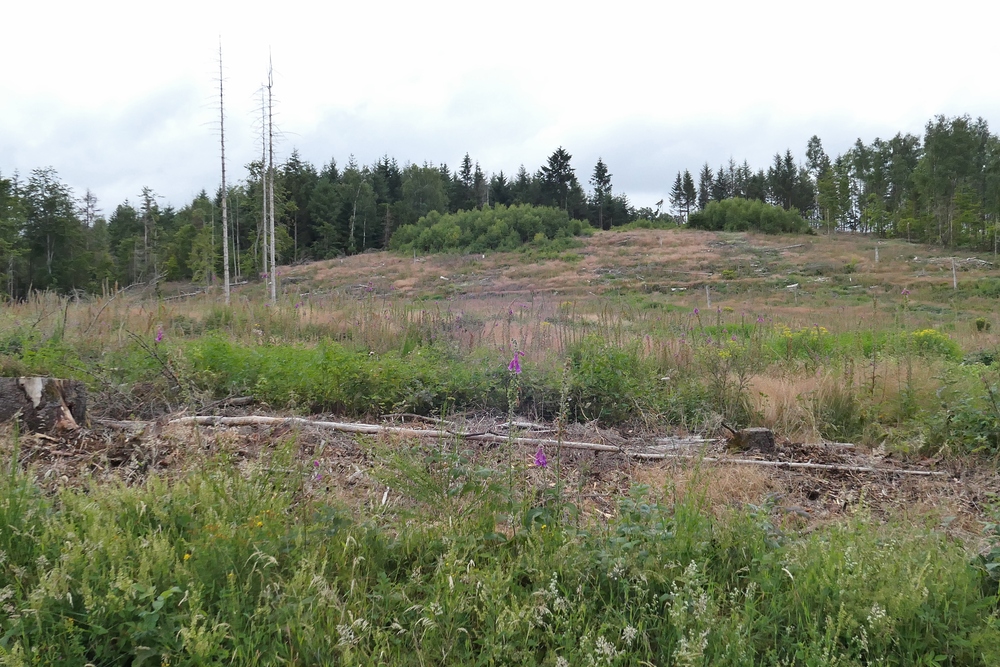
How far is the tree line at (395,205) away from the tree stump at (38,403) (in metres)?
28.0

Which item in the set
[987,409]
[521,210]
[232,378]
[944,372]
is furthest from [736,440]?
[521,210]

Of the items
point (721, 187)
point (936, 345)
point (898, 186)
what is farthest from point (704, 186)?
point (936, 345)

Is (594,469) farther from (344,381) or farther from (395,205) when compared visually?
(395,205)

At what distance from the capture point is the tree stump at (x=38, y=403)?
10.9 ft

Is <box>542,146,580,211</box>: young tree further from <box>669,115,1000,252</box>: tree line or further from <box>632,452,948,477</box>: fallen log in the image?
<box>632,452,948,477</box>: fallen log

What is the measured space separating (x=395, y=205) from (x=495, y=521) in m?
62.6

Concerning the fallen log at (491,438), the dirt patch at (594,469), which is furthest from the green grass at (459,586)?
the fallen log at (491,438)

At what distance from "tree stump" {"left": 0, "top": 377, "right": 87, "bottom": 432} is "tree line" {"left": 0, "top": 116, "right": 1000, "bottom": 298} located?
91.9 ft

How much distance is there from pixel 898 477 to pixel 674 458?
136cm

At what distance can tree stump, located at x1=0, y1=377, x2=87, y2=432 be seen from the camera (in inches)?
130

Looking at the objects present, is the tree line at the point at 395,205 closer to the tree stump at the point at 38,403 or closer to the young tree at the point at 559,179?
the young tree at the point at 559,179

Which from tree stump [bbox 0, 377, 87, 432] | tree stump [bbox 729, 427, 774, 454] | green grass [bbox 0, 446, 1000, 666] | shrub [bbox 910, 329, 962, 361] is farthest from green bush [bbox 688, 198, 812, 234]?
tree stump [bbox 0, 377, 87, 432]

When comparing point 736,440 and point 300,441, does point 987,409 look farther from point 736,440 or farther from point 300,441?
point 300,441

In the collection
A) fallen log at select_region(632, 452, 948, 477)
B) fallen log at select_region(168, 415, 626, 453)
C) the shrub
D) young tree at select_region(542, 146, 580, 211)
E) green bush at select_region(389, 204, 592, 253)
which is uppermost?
young tree at select_region(542, 146, 580, 211)
